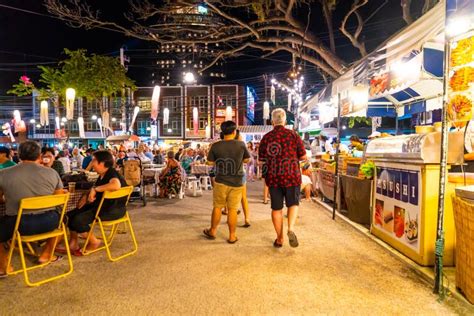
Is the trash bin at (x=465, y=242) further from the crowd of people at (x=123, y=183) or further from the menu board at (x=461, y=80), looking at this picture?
the crowd of people at (x=123, y=183)

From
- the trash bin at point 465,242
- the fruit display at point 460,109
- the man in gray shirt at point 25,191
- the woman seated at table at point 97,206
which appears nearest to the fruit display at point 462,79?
the fruit display at point 460,109

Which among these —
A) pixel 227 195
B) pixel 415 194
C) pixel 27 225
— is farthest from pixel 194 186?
pixel 415 194

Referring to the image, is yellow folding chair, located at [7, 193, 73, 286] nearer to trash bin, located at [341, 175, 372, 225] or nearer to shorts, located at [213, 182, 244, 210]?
shorts, located at [213, 182, 244, 210]

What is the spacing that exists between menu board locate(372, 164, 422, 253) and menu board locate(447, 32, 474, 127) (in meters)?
0.81

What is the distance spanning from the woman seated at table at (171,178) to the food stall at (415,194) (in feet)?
21.4

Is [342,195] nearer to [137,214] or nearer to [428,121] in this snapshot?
[428,121]

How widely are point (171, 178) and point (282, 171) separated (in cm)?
597

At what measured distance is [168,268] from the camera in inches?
159

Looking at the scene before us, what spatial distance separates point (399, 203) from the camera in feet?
14.8

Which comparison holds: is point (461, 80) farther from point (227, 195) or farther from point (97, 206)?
point (97, 206)

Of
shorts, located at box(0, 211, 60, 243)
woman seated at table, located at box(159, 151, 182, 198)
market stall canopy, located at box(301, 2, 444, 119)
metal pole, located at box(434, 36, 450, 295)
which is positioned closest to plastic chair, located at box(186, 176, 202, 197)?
woman seated at table, located at box(159, 151, 182, 198)

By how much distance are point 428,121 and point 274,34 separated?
616cm

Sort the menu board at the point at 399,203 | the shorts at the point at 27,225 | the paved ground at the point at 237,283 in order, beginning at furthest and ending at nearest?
the menu board at the point at 399,203
the shorts at the point at 27,225
the paved ground at the point at 237,283

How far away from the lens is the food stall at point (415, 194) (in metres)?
3.87
